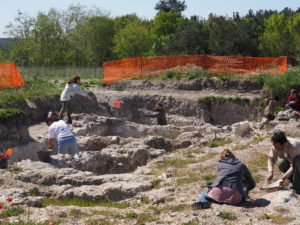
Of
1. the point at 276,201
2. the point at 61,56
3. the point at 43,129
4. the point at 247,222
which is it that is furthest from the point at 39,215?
the point at 61,56

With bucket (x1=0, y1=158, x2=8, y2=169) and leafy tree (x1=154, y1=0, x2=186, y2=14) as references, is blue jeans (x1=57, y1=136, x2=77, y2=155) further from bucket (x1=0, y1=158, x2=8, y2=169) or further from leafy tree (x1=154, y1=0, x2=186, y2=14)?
leafy tree (x1=154, y1=0, x2=186, y2=14)

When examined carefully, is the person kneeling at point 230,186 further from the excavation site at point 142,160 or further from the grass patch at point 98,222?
the grass patch at point 98,222

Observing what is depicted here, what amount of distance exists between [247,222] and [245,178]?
1083 millimetres

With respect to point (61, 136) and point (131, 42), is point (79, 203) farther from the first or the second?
point (131, 42)

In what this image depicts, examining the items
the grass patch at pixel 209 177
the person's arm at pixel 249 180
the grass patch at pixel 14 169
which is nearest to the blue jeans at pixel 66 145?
the grass patch at pixel 14 169

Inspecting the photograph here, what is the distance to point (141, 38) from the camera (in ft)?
178

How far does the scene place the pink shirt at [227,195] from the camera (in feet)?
26.0

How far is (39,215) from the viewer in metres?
7.44

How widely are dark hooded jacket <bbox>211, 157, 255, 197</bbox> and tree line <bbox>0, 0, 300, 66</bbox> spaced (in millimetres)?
31436

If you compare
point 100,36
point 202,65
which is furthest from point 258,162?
point 100,36

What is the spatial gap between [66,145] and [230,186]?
17.1ft

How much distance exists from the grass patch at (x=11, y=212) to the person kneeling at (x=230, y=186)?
9.13 ft

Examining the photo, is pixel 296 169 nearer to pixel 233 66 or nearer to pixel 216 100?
pixel 216 100

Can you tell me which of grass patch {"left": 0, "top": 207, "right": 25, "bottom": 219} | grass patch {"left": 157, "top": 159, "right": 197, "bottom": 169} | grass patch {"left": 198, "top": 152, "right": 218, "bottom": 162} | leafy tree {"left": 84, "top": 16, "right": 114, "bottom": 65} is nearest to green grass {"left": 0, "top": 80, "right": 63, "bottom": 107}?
grass patch {"left": 157, "top": 159, "right": 197, "bottom": 169}
